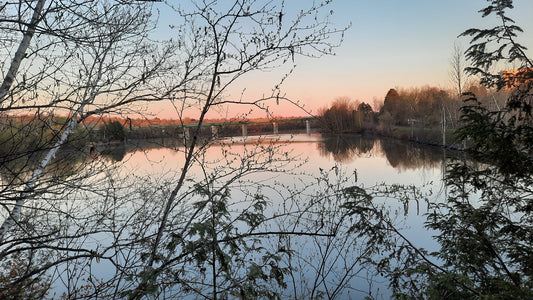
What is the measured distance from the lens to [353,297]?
538cm

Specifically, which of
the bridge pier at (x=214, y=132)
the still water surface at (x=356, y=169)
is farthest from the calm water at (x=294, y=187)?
the bridge pier at (x=214, y=132)

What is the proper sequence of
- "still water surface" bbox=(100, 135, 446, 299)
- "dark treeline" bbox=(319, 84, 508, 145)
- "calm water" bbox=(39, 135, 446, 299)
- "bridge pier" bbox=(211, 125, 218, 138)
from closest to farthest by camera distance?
1. "bridge pier" bbox=(211, 125, 218, 138)
2. "calm water" bbox=(39, 135, 446, 299)
3. "still water surface" bbox=(100, 135, 446, 299)
4. "dark treeline" bbox=(319, 84, 508, 145)

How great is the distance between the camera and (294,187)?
7.36 metres

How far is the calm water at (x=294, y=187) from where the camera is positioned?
3025 millimetres

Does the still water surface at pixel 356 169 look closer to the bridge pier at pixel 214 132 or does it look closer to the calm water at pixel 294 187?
the calm water at pixel 294 187

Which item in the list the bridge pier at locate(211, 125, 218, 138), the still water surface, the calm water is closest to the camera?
the bridge pier at locate(211, 125, 218, 138)

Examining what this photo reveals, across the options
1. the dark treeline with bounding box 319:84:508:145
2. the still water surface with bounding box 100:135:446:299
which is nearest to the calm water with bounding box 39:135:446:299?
the still water surface with bounding box 100:135:446:299

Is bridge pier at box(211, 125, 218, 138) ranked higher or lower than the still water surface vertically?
higher

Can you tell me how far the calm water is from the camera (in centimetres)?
303

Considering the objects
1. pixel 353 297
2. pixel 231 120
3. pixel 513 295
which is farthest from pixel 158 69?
pixel 353 297

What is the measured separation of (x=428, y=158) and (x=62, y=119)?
22525 millimetres

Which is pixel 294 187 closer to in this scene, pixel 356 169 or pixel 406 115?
Answer: pixel 356 169

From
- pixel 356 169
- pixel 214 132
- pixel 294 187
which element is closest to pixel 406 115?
pixel 356 169

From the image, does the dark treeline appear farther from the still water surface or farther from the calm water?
the calm water
